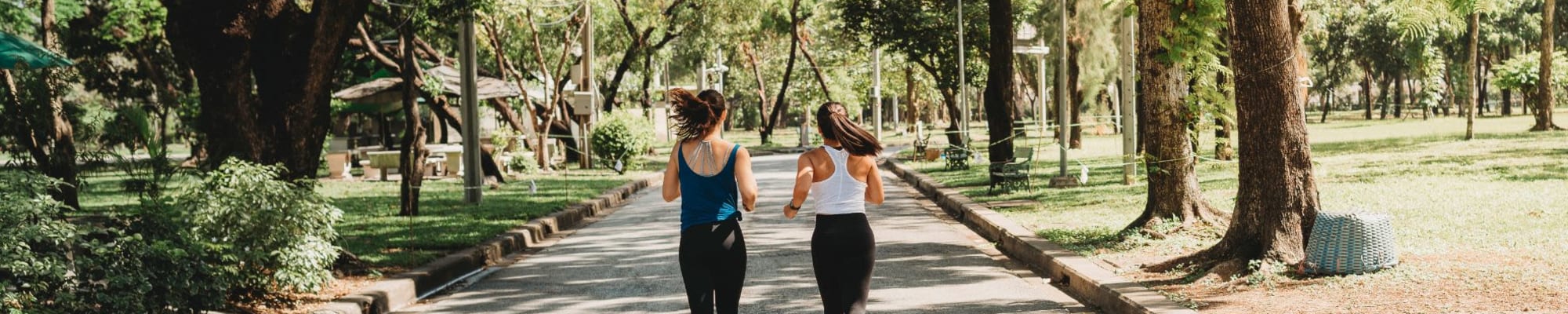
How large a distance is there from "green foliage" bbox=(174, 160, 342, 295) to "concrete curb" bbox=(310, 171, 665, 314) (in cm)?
30

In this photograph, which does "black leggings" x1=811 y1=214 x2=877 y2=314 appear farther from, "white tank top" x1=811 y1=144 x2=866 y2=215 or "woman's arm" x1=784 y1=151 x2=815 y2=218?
"woman's arm" x1=784 y1=151 x2=815 y2=218

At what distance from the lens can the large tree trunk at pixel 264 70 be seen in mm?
9672

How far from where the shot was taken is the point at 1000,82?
831 inches

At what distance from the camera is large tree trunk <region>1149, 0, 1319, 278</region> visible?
29.0ft

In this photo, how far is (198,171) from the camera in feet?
29.5

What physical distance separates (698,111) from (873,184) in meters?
0.90

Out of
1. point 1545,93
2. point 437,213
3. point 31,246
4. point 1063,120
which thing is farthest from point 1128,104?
point 1545,93

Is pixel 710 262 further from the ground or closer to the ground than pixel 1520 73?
closer to the ground

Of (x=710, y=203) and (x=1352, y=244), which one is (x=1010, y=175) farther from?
(x=710, y=203)

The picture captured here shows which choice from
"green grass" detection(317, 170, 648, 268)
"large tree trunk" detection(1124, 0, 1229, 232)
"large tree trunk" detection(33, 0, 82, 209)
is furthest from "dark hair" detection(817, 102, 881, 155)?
"large tree trunk" detection(1124, 0, 1229, 232)

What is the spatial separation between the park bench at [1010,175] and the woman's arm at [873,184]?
12394mm

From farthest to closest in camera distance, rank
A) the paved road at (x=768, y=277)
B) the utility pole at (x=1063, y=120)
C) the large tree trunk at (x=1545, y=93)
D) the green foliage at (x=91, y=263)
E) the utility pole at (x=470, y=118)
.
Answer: the large tree trunk at (x=1545, y=93), the utility pole at (x=1063, y=120), the utility pole at (x=470, y=118), the paved road at (x=768, y=277), the green foliage at (x=91, y=263)

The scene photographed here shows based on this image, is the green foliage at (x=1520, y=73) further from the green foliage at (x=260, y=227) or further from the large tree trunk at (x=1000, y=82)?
the green foliage at (x=260, y=227)

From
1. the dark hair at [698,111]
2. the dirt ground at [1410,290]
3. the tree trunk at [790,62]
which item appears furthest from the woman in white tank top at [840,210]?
the tree trunk at [790,62]
